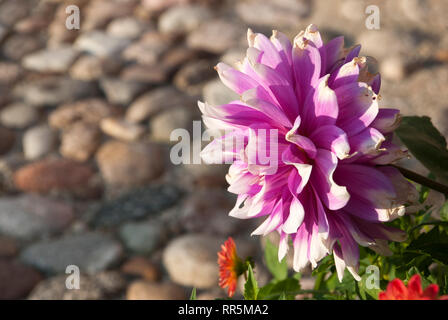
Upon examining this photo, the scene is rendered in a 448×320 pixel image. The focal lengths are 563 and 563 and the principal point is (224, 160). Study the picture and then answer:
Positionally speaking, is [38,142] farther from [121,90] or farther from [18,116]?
[121,90]

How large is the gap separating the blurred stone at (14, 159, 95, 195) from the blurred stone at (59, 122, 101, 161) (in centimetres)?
8

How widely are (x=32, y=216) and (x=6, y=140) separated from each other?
21.3 inches

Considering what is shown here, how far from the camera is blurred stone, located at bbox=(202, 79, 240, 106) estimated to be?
2.34 meters

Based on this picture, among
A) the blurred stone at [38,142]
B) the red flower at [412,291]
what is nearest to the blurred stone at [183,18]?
the blurred stone at [38,142]

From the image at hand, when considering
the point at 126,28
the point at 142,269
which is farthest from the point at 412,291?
the point at 126,28

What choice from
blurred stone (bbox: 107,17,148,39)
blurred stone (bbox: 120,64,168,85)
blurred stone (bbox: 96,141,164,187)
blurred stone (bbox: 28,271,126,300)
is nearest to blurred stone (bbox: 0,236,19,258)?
blurred stone (bbox: 28,271,126,300)

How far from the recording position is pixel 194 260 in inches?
64.1

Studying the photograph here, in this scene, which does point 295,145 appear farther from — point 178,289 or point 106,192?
point 106,192

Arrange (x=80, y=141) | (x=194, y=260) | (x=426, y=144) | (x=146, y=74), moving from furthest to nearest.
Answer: (x=146, y=74) < (x=80, y=141) < (x=194, y=260) < (x=426, y=144)

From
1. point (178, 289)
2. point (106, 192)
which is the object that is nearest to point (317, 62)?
point (178, 289)

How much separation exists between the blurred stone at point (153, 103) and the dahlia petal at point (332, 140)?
188 centimetres

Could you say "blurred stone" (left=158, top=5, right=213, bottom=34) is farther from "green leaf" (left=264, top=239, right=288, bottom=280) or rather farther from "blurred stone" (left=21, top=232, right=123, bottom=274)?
"green leaf" (left=264, top=239, right=288, bottom=280)

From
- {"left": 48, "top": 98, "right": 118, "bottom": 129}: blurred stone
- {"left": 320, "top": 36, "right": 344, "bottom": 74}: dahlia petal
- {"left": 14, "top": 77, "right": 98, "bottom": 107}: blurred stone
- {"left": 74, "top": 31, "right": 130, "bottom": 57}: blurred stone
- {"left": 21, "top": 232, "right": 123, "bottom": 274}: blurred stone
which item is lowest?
{"left": 320, "top": 36, "right": 344, "bottom": 74}: dahlia petal

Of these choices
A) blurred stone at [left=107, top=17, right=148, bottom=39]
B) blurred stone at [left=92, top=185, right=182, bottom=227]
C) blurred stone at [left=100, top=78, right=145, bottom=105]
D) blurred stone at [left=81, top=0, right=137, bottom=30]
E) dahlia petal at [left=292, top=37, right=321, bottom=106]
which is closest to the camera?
dahlia petal at [left=292, top=37, right=321, bottom=106]
